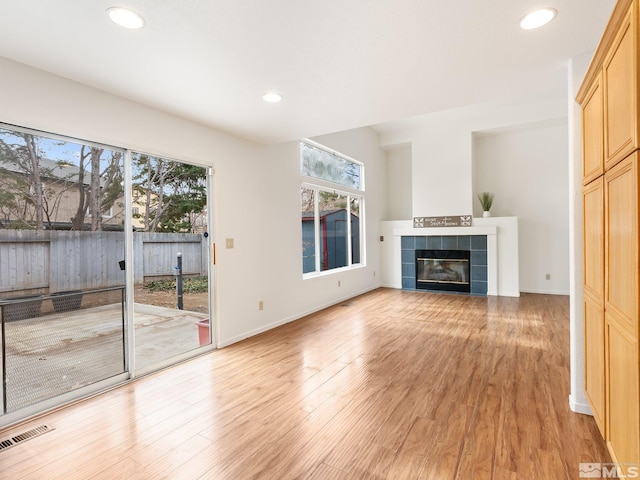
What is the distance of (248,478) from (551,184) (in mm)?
7149

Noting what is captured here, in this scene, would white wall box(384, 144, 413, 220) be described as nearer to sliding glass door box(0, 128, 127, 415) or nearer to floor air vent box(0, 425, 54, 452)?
sliding glass door box(0, 128, 127, 415)

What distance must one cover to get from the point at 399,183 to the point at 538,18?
20.5 ft

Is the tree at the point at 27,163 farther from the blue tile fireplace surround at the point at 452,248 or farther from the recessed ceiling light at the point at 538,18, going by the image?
the blue tile fireplace surround at the point at 452,248

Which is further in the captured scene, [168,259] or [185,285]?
[185,285]

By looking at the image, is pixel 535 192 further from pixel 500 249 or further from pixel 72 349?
pixel 72 349

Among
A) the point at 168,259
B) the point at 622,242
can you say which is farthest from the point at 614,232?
the point at 168,259

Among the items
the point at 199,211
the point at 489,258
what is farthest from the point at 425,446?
the point at 489,258

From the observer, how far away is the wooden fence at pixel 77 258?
224 cm

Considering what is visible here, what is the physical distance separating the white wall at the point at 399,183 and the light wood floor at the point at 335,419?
15.1 feet

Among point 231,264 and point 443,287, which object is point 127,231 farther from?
point 443,287

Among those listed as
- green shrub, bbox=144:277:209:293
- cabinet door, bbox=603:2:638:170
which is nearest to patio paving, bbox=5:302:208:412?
green shrub, bbox=144:277:209:293

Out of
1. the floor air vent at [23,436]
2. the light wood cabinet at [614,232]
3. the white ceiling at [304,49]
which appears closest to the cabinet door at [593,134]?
the light wood cabinet at [614,232]

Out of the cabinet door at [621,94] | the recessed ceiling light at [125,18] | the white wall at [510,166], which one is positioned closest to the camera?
the cabinet door at [621,94]

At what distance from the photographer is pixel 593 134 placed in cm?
187
